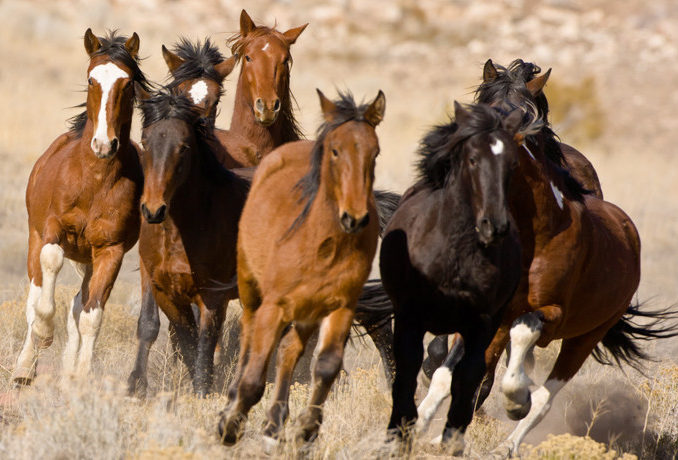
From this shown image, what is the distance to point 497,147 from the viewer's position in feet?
17.0

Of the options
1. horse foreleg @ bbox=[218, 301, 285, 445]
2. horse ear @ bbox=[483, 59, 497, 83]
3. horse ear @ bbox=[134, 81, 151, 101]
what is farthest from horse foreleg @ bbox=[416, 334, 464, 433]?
horse ear @ bbox=[134, 81, 151, 101]

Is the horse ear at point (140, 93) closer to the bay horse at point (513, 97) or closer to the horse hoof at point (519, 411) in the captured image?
the bay horse at point (513, 97)

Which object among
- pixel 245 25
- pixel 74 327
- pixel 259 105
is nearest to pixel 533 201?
pixel 259 105

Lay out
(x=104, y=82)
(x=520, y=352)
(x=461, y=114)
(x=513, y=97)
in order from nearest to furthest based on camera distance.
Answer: (x=461, y=114) → (x=520, y=352) → (x=104, y=82) → (x=513, y=97)

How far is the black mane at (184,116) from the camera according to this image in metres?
5.97

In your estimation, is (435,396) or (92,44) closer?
(435,396)

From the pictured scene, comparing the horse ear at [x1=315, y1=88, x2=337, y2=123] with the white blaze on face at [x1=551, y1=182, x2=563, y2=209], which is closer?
the horse ear at [x1=315, y1=88, x2=337, y2=123]

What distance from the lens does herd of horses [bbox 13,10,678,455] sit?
5.06m

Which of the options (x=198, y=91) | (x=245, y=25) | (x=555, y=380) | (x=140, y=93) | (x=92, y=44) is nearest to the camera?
(x=140, y=93)

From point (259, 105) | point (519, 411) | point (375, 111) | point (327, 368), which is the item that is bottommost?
point (519, 411)

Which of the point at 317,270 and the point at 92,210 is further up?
the point at 92,210

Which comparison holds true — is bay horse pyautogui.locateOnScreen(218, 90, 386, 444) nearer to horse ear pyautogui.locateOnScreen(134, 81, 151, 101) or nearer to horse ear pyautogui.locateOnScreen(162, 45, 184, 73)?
horse ear pyautogui.locateOnScreen(134, 81, 151, 101)

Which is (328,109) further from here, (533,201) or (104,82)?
(104,82)

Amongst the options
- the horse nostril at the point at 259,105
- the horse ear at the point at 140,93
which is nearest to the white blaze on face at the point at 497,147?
the horse ear at the point at 140,93
